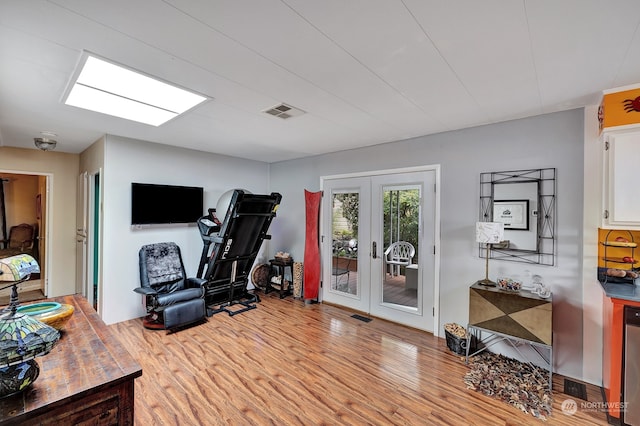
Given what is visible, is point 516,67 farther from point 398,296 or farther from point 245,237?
point 245,237

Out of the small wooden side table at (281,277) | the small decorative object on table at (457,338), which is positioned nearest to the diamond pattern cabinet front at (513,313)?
the small decorative object on table at (457,338)

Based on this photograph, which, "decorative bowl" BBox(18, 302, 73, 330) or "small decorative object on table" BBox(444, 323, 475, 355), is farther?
"small decorative object on table" BBox(444, 323, 475, 355)

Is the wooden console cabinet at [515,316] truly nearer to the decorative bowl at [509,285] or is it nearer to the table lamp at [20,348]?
the decorative bowl at [509,285]

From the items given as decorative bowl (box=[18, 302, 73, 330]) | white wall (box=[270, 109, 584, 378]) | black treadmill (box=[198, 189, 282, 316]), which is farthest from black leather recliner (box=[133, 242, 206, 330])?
white wall (box=[270, 109, 584, 378])

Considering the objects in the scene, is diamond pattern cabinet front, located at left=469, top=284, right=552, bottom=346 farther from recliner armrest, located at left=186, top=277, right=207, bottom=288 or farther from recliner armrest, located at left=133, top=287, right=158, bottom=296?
recliner armrest, located at left=133, top=287, right=158, bottom=296

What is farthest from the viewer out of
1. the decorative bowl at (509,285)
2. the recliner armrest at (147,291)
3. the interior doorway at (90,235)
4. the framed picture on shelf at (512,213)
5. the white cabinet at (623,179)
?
the interior doorway at (90,235)

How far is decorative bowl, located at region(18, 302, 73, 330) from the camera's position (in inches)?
58.3

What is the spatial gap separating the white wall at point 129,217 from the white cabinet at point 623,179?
4890 millimetres

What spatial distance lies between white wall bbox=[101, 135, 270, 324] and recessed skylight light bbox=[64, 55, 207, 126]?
1.08 m

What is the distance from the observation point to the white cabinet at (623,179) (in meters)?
2.14

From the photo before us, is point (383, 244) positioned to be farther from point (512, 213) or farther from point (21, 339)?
point (21, 339)

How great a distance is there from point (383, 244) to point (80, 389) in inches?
138

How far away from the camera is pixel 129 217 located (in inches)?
153

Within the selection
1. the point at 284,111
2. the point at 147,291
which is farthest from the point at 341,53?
the point at 147,291
